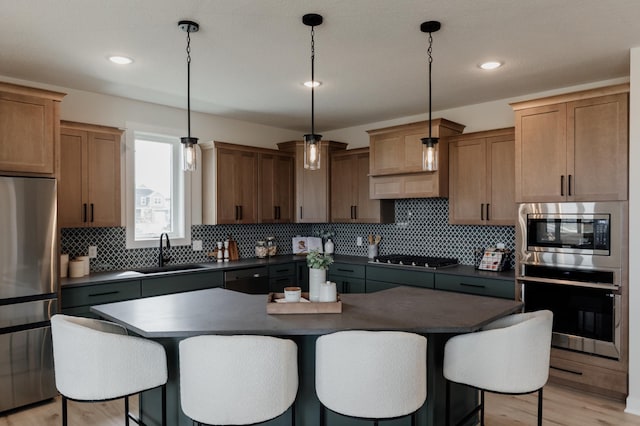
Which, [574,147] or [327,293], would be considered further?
[574,147]

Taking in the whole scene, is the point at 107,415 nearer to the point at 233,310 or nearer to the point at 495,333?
the point at 233,310

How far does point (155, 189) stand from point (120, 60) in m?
1.73

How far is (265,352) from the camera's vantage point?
1877 millimetres

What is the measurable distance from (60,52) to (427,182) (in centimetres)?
342

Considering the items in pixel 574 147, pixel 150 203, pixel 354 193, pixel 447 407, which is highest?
pixel 574 147

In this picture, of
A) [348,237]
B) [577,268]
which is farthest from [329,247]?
[577,268]

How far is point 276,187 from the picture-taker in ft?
17.9

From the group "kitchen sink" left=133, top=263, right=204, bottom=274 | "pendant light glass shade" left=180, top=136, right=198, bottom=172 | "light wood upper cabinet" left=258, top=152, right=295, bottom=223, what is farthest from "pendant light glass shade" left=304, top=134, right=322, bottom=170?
"light wood upper cabinet" left=258, top=152, right=295, bottom=223

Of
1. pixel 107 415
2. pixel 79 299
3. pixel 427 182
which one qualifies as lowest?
pixel 107 415

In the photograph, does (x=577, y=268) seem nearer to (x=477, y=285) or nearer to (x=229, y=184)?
(x=477, y=285)

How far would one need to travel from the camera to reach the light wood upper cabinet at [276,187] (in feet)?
17.4

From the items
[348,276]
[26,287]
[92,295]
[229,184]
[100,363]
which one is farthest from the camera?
[348,276]

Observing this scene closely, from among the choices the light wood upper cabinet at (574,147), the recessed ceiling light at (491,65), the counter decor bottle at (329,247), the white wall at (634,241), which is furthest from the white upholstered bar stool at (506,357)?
the counter decor bottle at (329,247)

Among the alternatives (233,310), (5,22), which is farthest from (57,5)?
(233,310)
